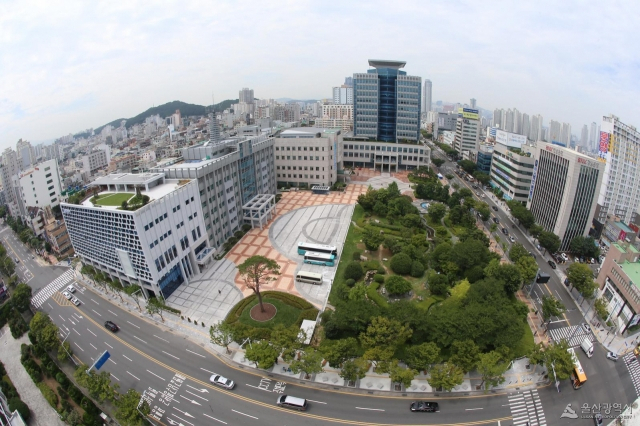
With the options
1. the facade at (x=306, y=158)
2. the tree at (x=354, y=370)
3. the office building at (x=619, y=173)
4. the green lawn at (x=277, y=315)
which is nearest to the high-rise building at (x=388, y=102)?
the facade at (x=306, y=158)

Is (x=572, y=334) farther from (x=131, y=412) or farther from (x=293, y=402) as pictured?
(x=131, y=412)

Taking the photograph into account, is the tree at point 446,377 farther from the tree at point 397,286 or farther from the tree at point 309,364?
the tree at point 397,286

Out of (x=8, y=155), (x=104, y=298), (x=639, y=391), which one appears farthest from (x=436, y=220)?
(x=8, y=155)

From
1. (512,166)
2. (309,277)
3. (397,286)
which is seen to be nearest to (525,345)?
(397,286)

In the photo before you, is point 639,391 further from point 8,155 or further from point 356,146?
point 8,155

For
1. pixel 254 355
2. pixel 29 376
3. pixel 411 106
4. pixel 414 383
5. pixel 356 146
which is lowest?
pixel 29 376

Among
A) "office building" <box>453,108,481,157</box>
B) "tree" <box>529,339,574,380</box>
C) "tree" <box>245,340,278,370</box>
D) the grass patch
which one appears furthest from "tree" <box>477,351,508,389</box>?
"office building" <box>453,108,481,157</box>
